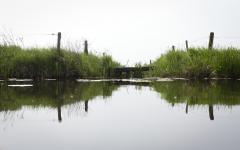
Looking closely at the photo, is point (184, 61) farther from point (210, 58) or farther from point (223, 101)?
point (223, 101)

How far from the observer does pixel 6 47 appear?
25000 mm

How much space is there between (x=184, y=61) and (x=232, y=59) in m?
2.13

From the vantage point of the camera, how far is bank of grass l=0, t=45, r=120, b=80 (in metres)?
24.3

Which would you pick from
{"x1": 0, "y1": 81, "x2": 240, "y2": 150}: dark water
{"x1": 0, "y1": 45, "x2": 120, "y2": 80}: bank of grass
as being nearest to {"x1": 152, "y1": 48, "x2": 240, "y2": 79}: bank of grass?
{"x1": 0, "y1": 45, "x2": 120, "y2": 80}: bank of grass

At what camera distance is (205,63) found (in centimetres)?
2278

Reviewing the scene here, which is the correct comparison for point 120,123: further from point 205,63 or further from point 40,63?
point 40,63

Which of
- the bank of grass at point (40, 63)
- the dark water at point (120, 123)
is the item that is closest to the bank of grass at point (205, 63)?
the bank of grass at point (40, 63)

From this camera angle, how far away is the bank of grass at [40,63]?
79.9 ft

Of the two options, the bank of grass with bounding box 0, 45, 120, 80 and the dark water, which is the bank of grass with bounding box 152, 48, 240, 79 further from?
the dark water

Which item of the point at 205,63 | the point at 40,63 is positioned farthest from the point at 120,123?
the point at 40,63

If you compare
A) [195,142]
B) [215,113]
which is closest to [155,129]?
[195,142]

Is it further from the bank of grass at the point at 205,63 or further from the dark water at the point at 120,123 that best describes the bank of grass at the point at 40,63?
the dark water at the point at 120,123

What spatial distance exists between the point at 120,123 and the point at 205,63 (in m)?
15.4

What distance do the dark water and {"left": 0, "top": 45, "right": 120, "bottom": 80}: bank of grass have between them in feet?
40.4
